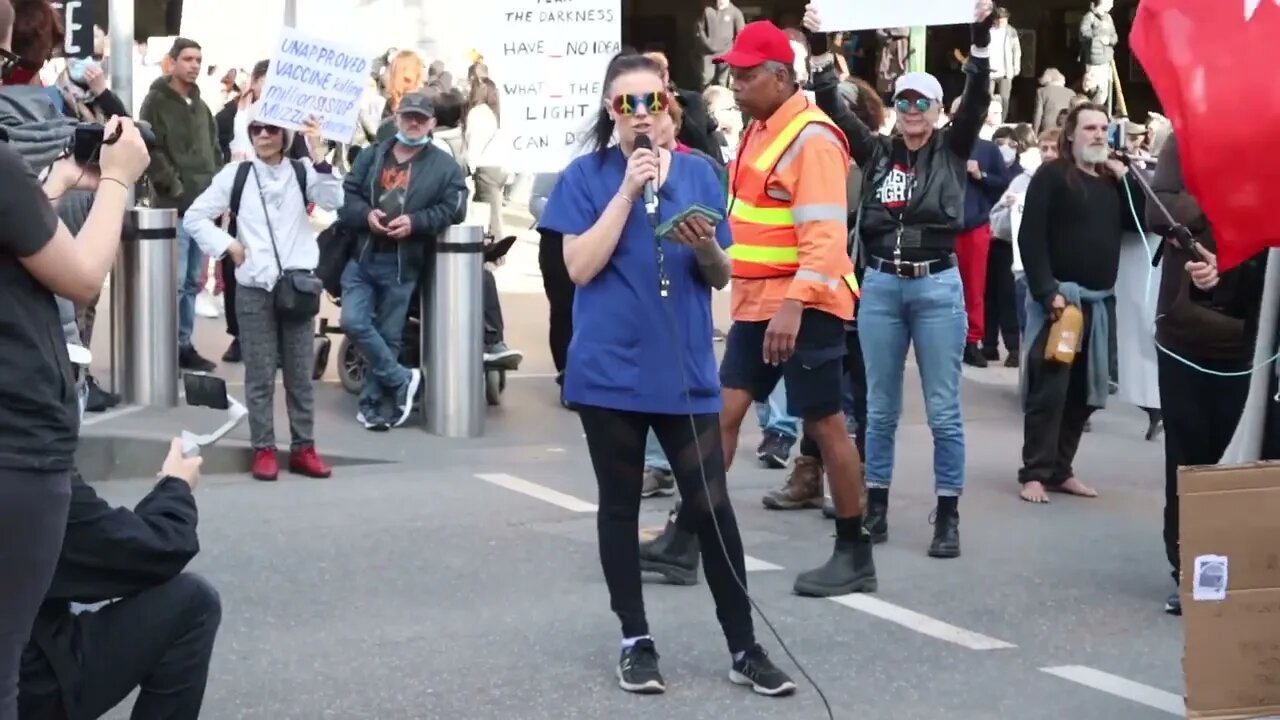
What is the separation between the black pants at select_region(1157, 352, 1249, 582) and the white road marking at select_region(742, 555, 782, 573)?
5.23ft

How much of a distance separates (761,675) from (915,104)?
274 centimetres

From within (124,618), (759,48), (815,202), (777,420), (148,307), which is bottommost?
(777,420)

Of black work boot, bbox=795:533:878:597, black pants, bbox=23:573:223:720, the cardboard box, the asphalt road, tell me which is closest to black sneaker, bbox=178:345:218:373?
the asphalt road

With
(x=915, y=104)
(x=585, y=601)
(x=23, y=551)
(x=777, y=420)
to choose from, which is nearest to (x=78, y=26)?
(x=777, y=420)

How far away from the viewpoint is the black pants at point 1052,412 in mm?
9133

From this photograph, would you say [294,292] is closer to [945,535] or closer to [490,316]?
[490,316]

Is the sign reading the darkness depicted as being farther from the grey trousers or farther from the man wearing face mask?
the grey trousers

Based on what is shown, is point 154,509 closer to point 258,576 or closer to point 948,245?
point 258,576

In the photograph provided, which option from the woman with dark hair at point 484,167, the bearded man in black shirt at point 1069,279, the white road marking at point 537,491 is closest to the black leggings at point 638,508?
the white road marking at point 537,491

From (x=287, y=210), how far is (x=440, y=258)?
1221mm

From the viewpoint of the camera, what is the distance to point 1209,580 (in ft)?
16.3

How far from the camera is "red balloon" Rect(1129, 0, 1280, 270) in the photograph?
4609 mm

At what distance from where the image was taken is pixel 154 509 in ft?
14.5

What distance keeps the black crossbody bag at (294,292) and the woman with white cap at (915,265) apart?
9.19 feet
